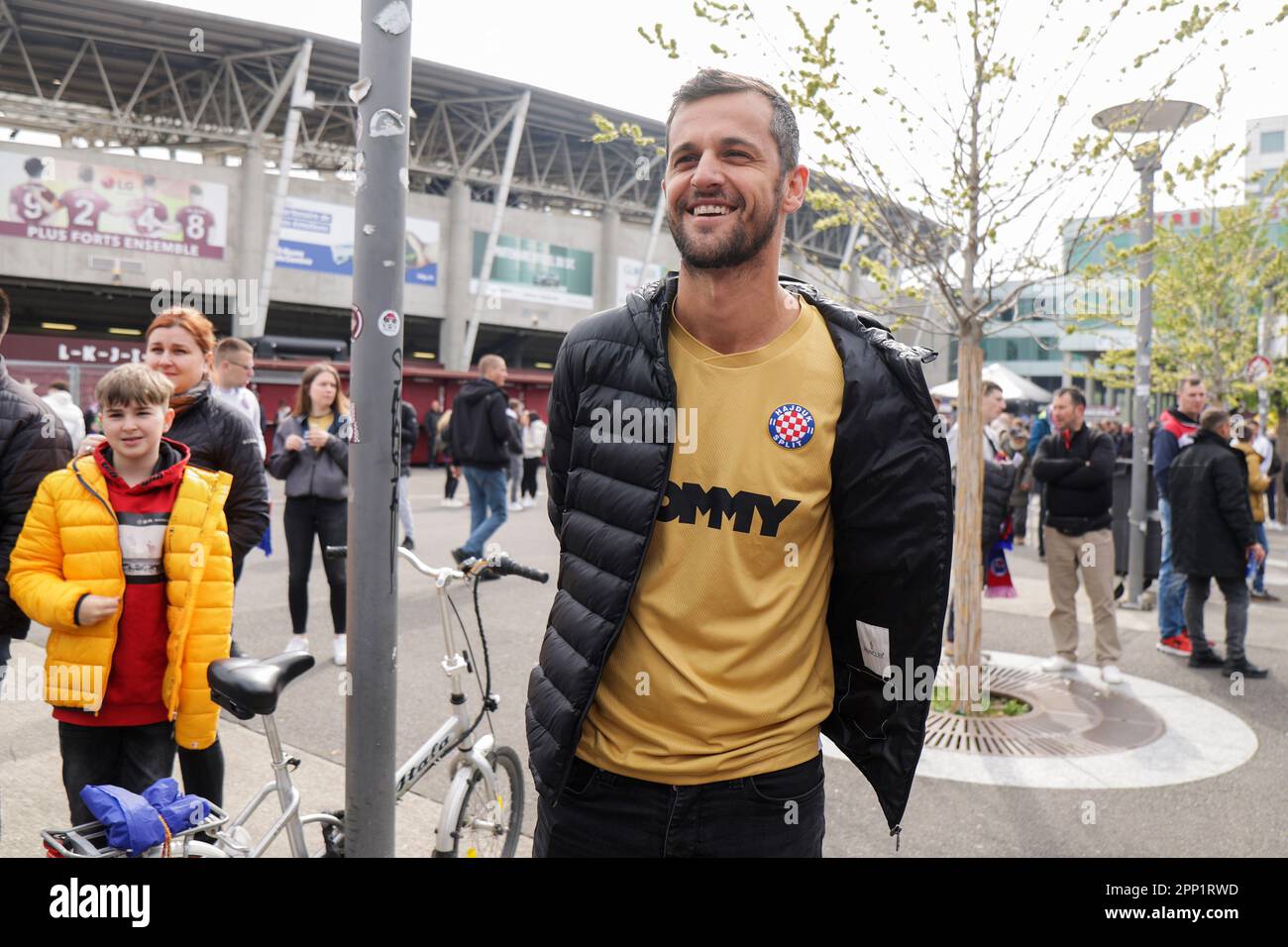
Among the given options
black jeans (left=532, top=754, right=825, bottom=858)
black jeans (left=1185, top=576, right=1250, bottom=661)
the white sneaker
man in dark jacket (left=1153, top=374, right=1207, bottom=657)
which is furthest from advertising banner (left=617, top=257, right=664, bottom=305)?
black jeans (left=532, top=754, right=825, bottom=858)

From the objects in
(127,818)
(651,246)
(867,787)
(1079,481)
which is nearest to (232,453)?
(127,818)

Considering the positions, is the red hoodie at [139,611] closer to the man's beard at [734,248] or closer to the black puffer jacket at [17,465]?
the black puffer jacket at [17,465]

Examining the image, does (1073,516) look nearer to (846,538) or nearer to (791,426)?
(846,538)

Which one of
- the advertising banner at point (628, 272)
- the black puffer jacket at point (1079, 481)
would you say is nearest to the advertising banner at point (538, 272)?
the advertising banner at point (628, 272)

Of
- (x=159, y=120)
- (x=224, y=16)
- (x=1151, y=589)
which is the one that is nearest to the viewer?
(x=1151, y=589)

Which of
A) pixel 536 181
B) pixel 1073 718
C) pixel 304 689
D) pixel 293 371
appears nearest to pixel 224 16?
pixel 293 371

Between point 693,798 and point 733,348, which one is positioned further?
point 733,348

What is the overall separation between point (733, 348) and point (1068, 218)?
15.6 feet

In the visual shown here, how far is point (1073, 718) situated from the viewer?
233 inches

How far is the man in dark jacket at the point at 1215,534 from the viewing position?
23.2 feet

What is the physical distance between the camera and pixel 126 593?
304 centimetres

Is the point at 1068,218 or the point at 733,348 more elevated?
the point at 1068,218

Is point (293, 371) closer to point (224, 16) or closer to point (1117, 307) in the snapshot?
point (224, 16)

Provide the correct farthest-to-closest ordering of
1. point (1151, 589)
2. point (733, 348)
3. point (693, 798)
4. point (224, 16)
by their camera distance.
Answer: point (224, 16) < point (1151, 589) < point (733, 348) < point (693, 798)
